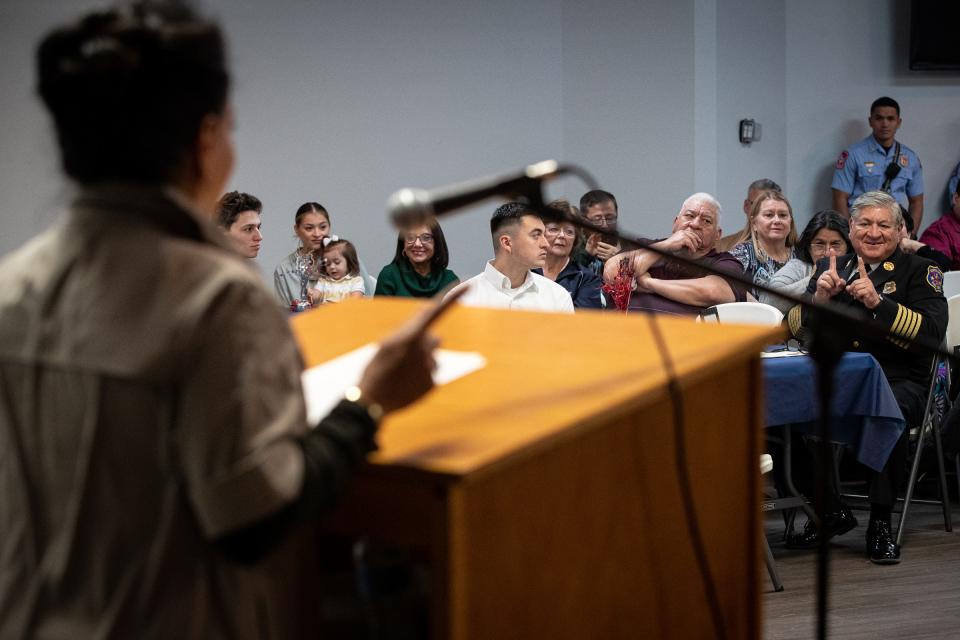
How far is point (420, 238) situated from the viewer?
534cm

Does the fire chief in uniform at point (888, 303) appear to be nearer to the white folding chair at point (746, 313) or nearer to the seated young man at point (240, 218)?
the white folding chair at point (746, 313)

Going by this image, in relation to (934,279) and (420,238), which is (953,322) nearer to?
(934,279)

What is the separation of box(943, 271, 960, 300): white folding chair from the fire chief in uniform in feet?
3.73

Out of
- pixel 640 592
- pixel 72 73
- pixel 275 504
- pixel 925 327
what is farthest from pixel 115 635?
pixel 925 327

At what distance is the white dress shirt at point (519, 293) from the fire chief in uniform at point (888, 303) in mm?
987

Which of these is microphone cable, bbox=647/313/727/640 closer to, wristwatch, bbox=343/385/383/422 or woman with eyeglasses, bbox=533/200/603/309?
wristwatch, bbox=343/385/383/422

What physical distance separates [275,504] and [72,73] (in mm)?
413

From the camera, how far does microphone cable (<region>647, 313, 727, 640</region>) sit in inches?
51.8

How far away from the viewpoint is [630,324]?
5.16 ft

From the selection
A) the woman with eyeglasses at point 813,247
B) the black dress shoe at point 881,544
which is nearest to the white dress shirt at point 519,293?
the woman with eyeglasses at point 813,247

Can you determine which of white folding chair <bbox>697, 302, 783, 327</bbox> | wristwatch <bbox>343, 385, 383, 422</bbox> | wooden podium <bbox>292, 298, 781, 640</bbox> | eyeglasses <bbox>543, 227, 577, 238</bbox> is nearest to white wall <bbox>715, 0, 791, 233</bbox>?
eyeglasses <bbox>543, 227, 577, 238</bbox>

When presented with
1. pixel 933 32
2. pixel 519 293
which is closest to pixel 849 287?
pixel 519 293

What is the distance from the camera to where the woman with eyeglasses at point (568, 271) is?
16.7 feet

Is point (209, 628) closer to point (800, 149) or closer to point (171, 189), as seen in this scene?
point (171, 189)
